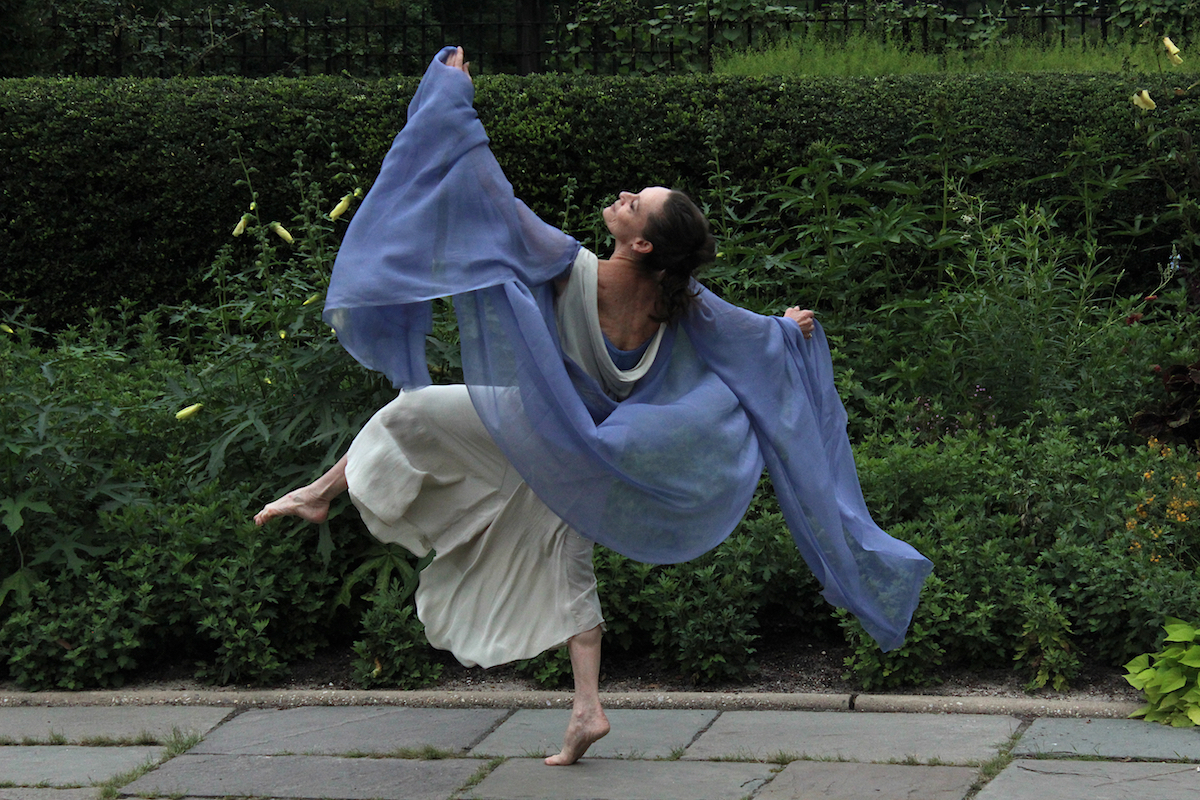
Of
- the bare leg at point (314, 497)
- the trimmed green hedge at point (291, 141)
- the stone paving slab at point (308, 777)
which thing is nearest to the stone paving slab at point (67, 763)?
the stone paving slab at point (308, 777)

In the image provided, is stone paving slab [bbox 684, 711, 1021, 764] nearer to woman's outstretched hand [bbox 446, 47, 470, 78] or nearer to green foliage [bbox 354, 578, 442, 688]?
green foliage [bbox 354, 578, 442, 688]

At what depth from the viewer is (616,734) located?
3.91 m

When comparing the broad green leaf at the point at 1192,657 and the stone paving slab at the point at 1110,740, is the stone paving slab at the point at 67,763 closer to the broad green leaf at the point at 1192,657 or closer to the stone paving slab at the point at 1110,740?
the stone paving slab at the point at 1110,740

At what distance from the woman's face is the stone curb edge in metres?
1.50

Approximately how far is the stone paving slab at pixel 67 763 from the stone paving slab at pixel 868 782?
1.77 metres

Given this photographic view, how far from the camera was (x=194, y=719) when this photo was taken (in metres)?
4.16

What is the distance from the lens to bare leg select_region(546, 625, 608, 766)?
11.5ft

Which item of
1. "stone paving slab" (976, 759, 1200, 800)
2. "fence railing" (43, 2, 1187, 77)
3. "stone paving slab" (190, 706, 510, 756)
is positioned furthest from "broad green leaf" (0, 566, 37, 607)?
"fence railing" (43, 2, 1187, 77)

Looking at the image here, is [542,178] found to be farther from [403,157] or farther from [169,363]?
[403,157]

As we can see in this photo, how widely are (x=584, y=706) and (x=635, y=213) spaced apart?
1.34m

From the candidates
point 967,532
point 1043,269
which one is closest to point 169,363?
point 967,532

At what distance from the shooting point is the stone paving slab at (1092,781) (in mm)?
3191

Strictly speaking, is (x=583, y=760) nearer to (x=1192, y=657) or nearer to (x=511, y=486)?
(x=511, y=486)

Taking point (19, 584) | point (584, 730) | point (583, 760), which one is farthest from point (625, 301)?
point (19, 584)
